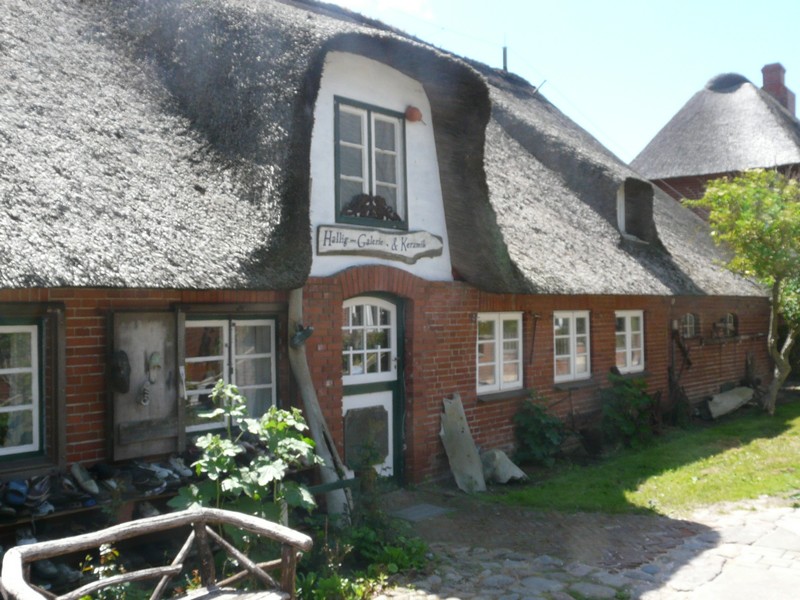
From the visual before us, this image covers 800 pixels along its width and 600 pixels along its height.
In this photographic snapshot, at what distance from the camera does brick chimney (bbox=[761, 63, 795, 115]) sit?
2667 cm

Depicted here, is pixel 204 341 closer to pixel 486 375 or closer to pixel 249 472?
pixel 249 472

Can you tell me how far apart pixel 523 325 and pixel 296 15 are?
4918 mm

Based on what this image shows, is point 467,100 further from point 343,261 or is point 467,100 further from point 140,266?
point 140,266

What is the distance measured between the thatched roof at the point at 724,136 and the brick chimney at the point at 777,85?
197cm

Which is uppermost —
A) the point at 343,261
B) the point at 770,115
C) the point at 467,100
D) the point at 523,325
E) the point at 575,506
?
the point at 770,115

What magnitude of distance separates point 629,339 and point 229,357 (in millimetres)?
8208

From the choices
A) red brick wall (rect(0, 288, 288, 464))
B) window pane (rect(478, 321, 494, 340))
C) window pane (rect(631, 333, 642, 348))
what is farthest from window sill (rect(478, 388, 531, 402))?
red brick wall (rect(0, 288, 288, 464))

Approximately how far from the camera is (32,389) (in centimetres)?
599

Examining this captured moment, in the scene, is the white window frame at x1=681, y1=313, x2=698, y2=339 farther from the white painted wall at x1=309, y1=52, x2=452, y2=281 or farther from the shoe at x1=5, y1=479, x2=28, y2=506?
the shoe at x1=5, y1=479, x2=28, y2=506

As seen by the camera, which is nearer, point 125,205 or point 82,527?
point 82,527

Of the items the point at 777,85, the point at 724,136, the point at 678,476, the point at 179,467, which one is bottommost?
the point at 678,476

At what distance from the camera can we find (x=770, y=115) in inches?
908

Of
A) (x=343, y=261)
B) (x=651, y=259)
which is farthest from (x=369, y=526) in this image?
(x=651, y=259)

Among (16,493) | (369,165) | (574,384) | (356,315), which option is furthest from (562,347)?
(16,493)
